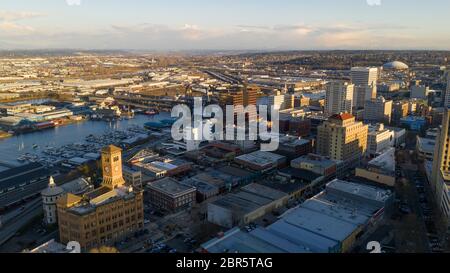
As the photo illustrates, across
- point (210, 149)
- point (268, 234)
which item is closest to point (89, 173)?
point (210, 149)

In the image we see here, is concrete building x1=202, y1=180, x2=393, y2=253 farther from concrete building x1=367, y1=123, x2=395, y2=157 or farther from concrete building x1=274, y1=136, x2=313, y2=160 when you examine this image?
concrete building x1=367, y1=123, x2=395, y2=157

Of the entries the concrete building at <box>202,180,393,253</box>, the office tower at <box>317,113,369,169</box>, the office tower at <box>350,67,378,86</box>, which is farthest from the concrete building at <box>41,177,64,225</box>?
the office tower at <box>350,67,378,86</box>

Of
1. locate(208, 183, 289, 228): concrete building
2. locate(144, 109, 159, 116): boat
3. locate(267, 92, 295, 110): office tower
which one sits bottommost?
locate(208, 183, 289, 228): concrete building
